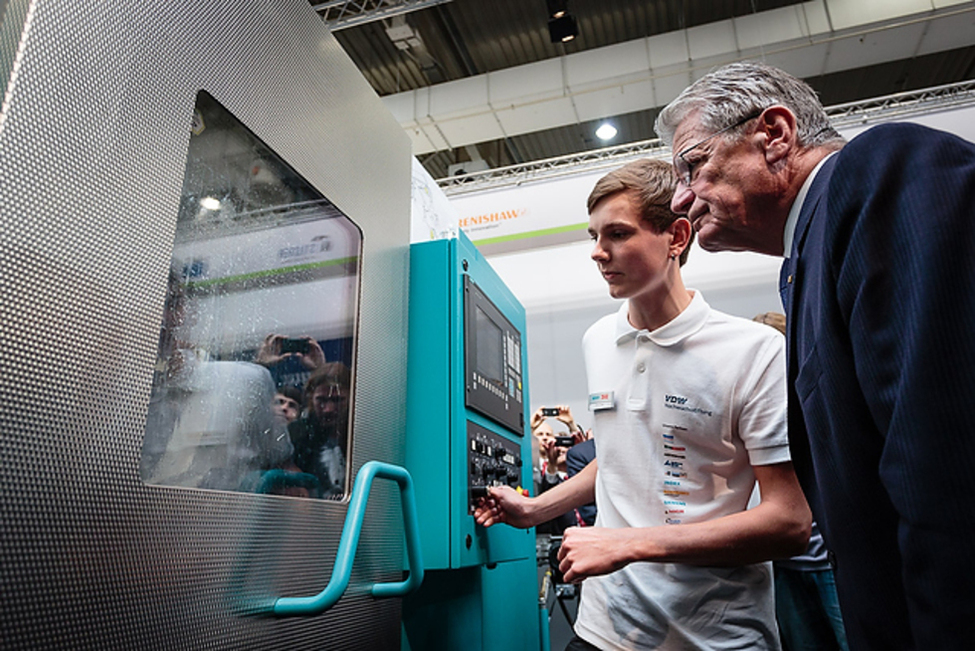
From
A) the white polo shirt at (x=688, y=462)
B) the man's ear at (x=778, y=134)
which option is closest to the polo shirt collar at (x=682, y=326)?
the white polo shirt at (x=688, y=462)

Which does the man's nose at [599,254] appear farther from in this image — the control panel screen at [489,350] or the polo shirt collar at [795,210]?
the polo shirt collar at [795,210]

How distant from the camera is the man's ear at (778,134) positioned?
1.20 m

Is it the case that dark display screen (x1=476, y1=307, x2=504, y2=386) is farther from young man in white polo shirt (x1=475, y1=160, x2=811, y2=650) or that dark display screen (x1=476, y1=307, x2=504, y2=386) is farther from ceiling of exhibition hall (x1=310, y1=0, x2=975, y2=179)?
ceiling of exhibition hall (x1=310, y1=0, x2=975, y2=179)

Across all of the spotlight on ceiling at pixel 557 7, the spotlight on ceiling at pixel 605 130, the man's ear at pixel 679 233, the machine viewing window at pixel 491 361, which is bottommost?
the machine viewing window at pixel 491 361

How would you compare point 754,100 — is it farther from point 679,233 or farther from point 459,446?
point 459,446

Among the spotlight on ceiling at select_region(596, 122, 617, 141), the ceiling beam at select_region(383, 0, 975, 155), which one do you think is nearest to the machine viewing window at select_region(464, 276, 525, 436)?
the ceiling beam at select_region(383, 0, 975, 155)

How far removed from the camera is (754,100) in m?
1.26

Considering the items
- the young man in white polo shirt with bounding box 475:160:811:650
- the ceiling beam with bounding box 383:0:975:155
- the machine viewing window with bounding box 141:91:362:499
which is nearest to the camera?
the machine viewing window with bounding box 141:91:362:499

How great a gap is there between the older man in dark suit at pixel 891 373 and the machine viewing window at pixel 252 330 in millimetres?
926

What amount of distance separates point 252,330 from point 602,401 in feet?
3.42

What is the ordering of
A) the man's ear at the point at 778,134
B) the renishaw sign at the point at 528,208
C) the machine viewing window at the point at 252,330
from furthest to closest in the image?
the renishaw sign at the point at 528,208 < the man's ear at the point at 778,134 < the machine viewing window at the point at 252,330

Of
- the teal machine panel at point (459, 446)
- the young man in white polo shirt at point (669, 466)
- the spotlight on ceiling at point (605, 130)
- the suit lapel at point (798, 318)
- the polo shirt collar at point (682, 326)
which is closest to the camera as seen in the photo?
the suit lapel at point (798, 318)

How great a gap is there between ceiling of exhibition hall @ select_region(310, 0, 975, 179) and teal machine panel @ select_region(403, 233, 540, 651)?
138 inches

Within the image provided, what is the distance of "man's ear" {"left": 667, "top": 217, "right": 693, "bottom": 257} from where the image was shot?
183 cm
